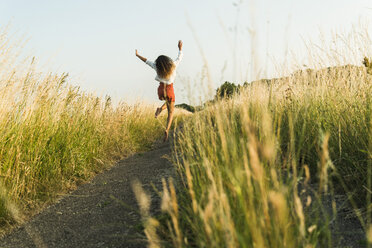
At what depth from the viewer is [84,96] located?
16.9 ft

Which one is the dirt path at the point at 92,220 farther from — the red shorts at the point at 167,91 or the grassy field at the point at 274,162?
the red shorts at the point at 167,91

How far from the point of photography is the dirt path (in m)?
2.29

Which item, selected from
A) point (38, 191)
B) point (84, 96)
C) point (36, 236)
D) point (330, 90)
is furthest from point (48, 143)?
point (330, 90)

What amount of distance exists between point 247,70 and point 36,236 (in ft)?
7.50

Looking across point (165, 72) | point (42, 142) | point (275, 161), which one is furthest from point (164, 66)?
point (275, 161)

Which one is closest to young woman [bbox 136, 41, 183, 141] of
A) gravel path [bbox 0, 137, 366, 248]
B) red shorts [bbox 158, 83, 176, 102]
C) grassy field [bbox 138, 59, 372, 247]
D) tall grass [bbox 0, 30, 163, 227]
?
red shorts [bbox 158, 83, 176, 102]

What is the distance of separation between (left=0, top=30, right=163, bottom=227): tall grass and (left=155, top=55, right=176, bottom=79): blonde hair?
1709mm

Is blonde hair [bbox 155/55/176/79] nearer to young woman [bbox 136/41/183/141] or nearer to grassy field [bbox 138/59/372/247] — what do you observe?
young woman [bbox 136/41/183/141]

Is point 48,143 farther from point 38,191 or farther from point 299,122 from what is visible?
point 299,122

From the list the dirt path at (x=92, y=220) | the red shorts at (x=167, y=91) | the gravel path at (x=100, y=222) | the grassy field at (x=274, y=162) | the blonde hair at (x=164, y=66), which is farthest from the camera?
the red shorts at (x=167, y=91)

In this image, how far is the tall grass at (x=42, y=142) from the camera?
9.68 feet

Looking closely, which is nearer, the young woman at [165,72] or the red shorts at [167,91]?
the young woman at [165,72]

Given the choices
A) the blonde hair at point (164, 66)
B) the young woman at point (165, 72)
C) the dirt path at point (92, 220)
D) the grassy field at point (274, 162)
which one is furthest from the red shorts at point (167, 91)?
the grassy field at point (274, 162)

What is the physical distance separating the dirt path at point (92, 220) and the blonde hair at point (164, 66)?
2.73 m
